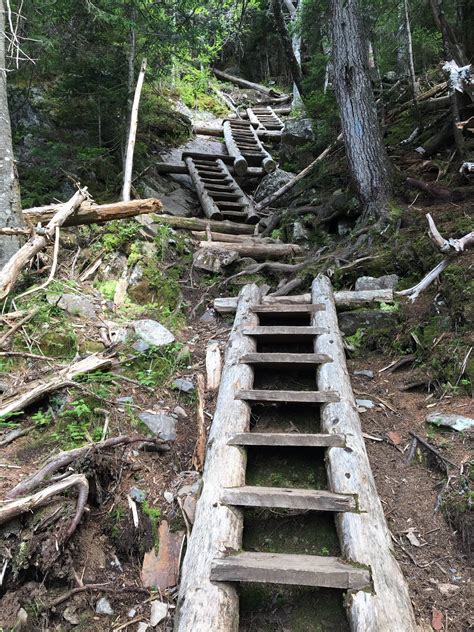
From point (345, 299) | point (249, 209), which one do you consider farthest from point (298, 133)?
point (345, 299)

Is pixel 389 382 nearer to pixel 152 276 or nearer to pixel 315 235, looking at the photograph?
pixel 152 276

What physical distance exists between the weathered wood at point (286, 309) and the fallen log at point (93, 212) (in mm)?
2882

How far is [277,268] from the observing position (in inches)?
254

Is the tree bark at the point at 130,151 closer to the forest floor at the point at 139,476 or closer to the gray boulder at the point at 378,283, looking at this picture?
the forest floor at the point at 139,476

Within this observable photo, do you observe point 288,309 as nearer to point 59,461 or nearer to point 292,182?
point 59,461

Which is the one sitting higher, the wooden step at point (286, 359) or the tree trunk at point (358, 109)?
the tree trunk at point (358, 109)

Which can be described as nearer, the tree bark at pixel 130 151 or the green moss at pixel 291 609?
the green moss at pixel 291 609

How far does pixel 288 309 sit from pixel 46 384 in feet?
8.28

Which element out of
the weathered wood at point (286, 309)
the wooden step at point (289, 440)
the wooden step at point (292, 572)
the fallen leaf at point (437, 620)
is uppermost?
the weathered wood at point (286, 309)

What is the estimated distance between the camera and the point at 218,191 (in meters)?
10.3

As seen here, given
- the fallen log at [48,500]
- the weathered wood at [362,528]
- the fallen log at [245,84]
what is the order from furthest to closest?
the fallen log at [245,84] → the fallen log at [48,500] → the weathered wood at [362,528]

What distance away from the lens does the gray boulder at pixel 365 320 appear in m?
4.60

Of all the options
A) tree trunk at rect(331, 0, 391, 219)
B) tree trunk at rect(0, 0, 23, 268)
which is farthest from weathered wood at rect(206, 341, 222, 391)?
tree trunk at rect(331, 0, 391, 219)

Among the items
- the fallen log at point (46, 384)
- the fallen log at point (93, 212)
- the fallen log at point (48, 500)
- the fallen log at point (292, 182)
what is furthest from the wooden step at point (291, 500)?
the fallen log at point (292, 182)
